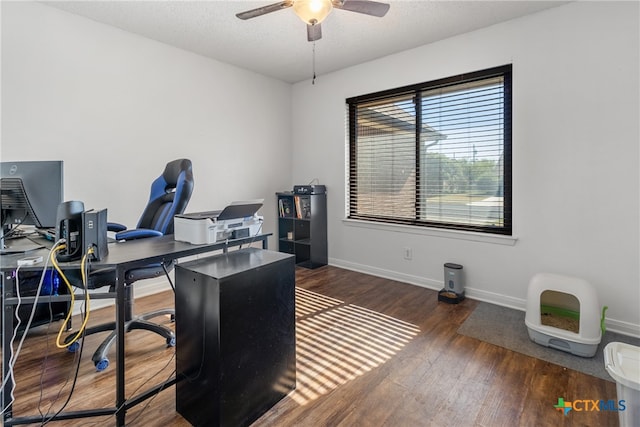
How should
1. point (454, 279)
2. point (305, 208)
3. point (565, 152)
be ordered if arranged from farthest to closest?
point (305, 208) < point (454, 279) < point (565, 152)

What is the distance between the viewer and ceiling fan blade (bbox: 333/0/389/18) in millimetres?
1959

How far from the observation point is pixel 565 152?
8.18 feet

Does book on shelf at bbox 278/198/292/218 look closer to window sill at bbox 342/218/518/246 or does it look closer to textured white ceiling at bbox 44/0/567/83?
window sill at bbox 342/218/518/246

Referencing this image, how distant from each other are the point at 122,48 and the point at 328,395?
3.24 meters

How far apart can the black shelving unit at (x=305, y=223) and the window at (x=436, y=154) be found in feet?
1.33

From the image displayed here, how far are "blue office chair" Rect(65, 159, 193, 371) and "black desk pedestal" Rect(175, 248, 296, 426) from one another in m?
0.64

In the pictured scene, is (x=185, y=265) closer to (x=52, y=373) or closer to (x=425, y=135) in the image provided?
(x=52, y=373)

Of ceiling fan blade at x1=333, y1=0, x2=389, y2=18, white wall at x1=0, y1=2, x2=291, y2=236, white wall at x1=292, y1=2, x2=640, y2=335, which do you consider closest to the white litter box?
white wall at x1=292, y1=2, x2=640, y2=335

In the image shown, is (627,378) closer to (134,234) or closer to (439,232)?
(439,232)

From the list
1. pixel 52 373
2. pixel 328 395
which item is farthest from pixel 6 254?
pixel 328 395

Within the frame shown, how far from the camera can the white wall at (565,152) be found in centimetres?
228

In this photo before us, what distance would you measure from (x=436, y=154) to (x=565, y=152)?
1.06 m

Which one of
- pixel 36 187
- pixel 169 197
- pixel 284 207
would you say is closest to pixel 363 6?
pixel 169 197

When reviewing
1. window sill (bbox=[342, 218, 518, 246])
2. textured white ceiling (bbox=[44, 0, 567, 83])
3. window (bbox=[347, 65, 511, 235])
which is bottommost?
window sill (bbox=[342, 218, 518, 246])
